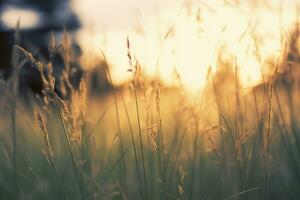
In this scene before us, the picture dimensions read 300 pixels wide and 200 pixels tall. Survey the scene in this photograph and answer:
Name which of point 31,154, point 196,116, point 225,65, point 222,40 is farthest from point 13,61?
point 31,154

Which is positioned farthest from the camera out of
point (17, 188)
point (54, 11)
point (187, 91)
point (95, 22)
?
point (54, 11)

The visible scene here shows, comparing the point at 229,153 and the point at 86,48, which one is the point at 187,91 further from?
the point at 86,48

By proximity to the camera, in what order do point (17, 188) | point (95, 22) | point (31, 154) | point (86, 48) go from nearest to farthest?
point (17, 188)
point (95, 22)
point (86, 48)
point (31, 154)

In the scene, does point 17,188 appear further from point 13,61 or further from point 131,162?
point 131,162

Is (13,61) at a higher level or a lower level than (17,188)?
higher

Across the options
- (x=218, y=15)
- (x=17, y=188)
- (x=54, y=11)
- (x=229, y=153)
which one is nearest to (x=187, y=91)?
(x=218, y=15)

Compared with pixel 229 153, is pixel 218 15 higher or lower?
higher

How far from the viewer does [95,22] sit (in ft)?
8.01

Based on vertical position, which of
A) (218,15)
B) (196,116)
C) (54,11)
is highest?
(54,11)

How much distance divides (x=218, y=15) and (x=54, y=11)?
1997 cm

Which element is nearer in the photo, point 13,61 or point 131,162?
point 13,61

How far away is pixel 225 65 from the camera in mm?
2271

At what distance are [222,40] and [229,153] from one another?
0.44 metres

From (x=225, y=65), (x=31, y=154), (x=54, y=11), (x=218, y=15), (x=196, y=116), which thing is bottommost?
(x=31, y=154)
